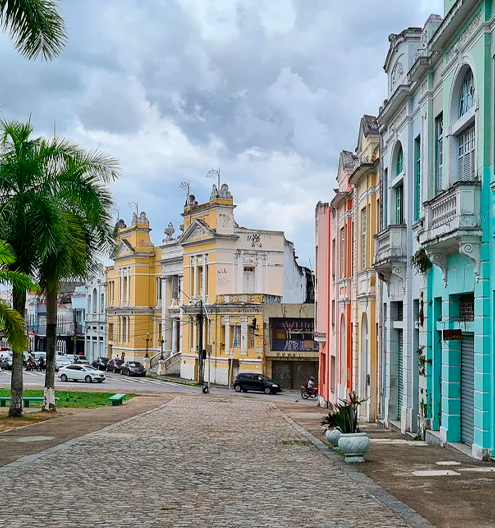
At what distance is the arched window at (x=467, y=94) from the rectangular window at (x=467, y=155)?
433 mm

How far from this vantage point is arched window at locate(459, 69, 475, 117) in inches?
635

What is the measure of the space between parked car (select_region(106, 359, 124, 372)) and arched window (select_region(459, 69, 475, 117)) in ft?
178

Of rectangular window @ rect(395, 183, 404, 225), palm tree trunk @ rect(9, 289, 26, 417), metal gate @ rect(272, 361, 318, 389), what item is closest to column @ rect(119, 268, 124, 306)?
metal gate @ rect(272, 361, 318, 389)

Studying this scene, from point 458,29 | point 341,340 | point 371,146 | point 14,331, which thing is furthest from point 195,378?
point 458,29

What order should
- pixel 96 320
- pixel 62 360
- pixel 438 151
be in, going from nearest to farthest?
pixel 438 151 < pixel 62 360 < pixel 96 320

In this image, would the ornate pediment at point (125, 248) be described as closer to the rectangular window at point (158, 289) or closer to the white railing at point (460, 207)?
the rectangular window at point (158, 289)

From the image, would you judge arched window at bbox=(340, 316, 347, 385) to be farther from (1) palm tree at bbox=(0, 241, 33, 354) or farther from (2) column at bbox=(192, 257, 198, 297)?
(2) column at bbox=(192, 257, 198, 297)

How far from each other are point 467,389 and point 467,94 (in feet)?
18.9

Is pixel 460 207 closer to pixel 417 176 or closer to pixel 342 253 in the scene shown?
pixel 417 176

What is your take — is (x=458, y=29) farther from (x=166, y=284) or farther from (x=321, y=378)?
(x=166, y=284)

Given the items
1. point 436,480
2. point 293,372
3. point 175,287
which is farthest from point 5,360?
point 436,480

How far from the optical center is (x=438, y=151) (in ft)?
61.6

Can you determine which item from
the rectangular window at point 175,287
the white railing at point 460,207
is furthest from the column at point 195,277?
the white railing at point 460,207

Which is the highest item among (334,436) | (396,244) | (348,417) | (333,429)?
(396,244)
